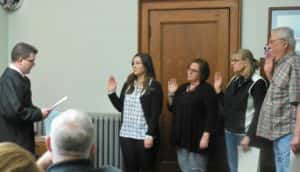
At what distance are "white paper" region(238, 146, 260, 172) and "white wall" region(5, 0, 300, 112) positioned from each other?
173 centimetres

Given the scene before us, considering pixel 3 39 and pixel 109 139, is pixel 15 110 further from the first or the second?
pixel 3 39

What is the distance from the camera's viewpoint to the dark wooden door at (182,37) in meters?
4.74

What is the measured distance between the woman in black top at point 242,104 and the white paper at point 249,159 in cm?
6

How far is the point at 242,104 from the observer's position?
12.8ft

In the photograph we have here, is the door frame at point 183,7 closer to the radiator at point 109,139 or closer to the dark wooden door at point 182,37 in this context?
the dark wooden door at point 182,37

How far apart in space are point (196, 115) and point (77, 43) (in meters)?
1.87

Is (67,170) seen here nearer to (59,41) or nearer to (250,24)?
(250,24)

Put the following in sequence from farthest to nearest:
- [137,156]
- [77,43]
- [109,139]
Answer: [77,43] → [109,139] → [137,156]

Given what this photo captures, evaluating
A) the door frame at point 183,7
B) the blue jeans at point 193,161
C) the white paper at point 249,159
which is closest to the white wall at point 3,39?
the door frame at point 183,7

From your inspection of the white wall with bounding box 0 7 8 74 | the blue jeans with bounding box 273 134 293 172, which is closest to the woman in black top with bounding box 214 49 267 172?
the blue jeans with bounding box 273 134 293 172

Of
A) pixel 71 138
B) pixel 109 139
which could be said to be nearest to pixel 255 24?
pixel 109 139

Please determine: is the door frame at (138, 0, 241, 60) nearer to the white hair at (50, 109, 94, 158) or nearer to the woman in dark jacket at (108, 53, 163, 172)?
the woman in dark jacket at (108, 53, 163, 172)

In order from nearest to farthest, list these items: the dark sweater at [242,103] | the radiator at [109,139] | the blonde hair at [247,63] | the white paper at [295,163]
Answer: the white paper at [295,163]
the dark sweater at [242,103]
the blonde hair at [247,63]
the radiator at [109,139]

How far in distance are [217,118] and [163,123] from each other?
0.92 metres
